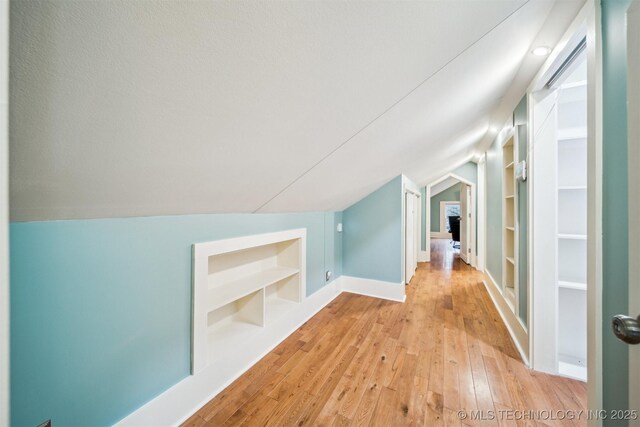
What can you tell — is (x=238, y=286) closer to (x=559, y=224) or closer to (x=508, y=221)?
(x=559, y=224)

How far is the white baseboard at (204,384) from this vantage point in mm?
1229

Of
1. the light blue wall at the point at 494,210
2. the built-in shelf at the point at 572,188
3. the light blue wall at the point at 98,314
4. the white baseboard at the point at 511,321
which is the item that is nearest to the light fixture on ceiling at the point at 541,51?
the built-in shelf at the point at 572,188

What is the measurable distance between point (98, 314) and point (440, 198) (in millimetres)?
10757

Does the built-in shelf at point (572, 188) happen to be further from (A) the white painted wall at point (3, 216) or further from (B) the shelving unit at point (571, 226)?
(A) the white painted wall at point (3, 216)

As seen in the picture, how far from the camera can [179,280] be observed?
1350mm

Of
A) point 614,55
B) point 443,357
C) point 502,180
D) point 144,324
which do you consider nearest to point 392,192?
point 502,180

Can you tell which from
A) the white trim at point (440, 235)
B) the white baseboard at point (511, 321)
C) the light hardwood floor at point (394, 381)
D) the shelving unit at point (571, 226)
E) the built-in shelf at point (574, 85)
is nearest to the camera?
the light hardwood floor at point (394, 381)

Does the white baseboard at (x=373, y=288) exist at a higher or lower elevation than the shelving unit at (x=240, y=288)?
lower

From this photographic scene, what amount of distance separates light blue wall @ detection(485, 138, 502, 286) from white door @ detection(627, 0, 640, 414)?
101 inches

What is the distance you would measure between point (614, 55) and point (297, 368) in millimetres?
2372

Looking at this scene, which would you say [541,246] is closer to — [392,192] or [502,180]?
[502,180]

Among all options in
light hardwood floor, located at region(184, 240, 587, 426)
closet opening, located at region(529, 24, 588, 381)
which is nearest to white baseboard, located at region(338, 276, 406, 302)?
light hardwood floor, located at region(184, 240, 587, 426)

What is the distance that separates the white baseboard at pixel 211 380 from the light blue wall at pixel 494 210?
241 centimetres

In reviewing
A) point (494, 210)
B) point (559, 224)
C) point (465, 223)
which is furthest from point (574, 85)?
point (465, 223)
